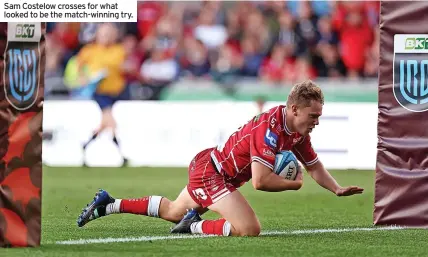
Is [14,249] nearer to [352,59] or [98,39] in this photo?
[98,39]

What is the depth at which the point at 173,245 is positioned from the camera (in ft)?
26.0

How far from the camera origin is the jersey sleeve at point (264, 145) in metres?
8.23

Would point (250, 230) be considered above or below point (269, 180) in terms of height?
below

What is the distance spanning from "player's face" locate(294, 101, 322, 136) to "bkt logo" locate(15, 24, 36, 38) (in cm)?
224

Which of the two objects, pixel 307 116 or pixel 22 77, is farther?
pixel 307 116

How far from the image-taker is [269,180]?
8.14 metres

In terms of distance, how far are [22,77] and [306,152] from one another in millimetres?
2789

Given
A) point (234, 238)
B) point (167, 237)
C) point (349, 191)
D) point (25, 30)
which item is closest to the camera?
point (25, 30)

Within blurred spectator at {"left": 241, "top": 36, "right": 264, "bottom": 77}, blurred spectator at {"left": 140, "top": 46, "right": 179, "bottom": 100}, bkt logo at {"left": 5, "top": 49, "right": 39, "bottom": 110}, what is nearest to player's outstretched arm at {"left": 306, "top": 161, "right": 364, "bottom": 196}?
bkt logo at {"left": 5, "top": 49, "right": 39, "bottom": 110}

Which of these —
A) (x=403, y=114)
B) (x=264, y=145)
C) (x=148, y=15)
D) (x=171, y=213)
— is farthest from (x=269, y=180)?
(x=148, y=15)

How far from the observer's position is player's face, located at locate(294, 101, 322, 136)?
8.28m

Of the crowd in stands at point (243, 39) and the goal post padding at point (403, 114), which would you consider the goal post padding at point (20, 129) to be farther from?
the crowd in stands at point (243, 39)

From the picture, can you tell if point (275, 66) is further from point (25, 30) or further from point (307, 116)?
point (25, 30)

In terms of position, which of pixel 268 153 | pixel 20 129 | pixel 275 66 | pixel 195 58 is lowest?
pixel 268 153
